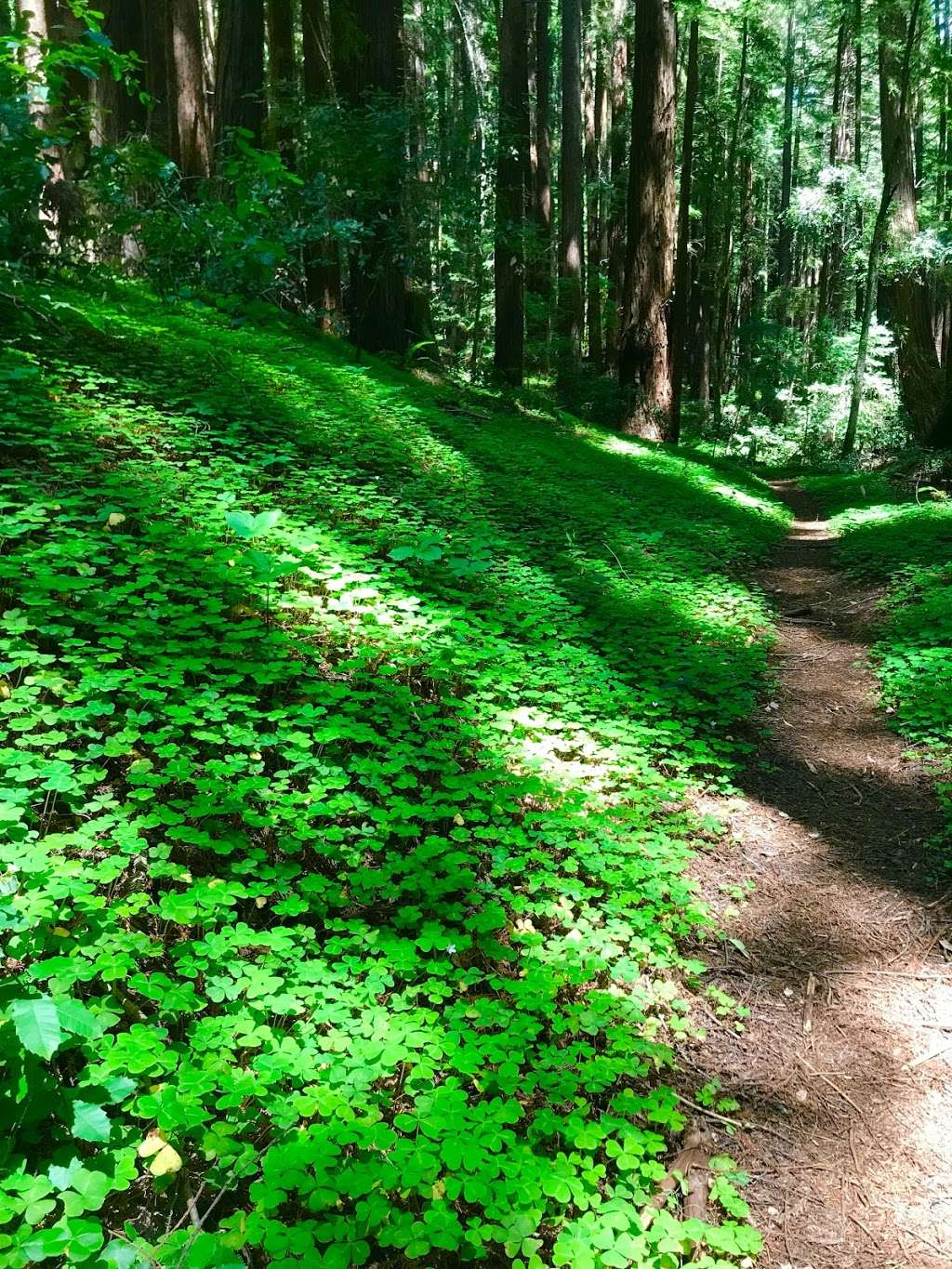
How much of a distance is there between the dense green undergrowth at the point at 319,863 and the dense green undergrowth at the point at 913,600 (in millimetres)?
924

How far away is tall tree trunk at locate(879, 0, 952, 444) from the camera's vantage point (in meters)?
13.9

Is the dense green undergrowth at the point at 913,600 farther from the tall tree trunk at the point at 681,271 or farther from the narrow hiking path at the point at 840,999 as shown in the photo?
the tall tree trunk at the point at 681,271

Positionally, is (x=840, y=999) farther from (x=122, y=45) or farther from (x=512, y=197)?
(x=122, y=45)

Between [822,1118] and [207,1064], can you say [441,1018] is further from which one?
[822,1118]

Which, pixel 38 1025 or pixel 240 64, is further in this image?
pixel 240 64

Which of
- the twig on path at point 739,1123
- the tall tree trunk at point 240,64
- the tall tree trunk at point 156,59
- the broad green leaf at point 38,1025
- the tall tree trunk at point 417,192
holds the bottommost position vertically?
the twig on path at point 739,1123

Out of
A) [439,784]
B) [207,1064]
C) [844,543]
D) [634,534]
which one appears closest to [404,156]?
[634,534]

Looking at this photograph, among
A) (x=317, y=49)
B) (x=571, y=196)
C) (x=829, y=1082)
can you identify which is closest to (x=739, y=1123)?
(x=829, y=1082)

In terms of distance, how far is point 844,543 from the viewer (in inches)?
350

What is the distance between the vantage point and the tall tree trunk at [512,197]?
42.6ft

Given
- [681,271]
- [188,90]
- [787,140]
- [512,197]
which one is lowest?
[681,271]

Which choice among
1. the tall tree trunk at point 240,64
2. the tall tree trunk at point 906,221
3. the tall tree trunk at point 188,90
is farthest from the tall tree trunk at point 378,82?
the tall tree trunk at point 906,221

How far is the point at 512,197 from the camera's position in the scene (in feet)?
43.5

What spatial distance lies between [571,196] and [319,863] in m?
17.2
